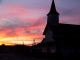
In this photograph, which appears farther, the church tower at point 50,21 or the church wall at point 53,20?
the church wall at point 53,20

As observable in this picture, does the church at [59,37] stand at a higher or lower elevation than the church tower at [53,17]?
lower

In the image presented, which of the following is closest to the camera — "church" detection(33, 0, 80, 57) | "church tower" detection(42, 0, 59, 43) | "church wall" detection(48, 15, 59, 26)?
"church" detection(33, 0, 80, 57)

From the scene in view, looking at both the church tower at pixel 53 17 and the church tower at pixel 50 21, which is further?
the church tower at pixel 53 17

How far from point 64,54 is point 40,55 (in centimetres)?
595

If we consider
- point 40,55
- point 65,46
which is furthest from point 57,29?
Result: point 40,55

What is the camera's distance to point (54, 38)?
56188 millimetres

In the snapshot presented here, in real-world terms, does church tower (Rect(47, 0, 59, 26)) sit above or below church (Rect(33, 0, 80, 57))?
above

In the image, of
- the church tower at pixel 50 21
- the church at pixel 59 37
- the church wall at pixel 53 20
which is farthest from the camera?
the church wall at pixel 53 20

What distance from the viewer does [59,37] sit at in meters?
57.3

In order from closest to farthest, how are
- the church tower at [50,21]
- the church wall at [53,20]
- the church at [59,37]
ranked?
the church at [59,37], the church tower at [50,21], the church wall at [53,20]

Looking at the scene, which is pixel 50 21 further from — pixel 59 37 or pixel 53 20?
pixel 59 37

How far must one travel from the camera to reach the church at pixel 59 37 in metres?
52.9

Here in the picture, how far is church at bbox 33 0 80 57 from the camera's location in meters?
52.9

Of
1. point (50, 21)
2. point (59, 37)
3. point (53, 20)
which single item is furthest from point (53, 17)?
point (59, 37)
